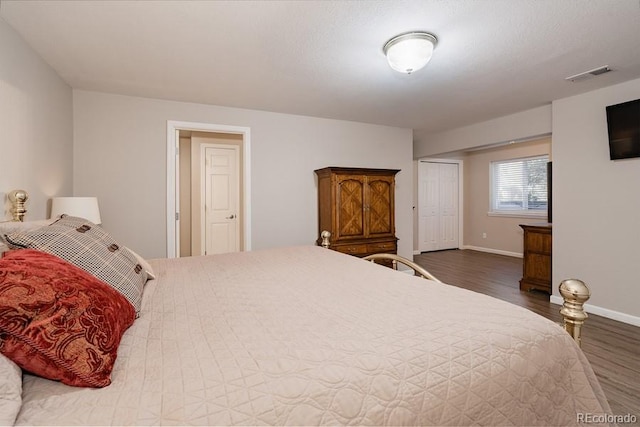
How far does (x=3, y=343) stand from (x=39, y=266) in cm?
23

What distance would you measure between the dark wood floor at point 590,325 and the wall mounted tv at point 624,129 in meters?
1.69

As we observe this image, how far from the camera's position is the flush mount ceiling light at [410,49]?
2.05m

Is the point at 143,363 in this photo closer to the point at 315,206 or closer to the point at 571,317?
the point at 571,317

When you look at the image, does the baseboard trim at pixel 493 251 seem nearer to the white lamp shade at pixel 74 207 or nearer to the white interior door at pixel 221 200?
the white interior door at pixel 221 200

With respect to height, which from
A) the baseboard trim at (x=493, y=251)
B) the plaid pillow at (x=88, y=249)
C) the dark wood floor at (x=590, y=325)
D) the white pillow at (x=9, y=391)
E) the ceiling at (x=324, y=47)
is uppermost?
the ceiling at (x=324, y=47)

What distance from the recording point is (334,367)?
2.59ft

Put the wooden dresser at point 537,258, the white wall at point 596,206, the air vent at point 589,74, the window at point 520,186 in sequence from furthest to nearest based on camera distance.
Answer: the window at point 520,186 → the wooden dresser at point 537,258 → the white wall at point 596,206 → the air vent at point 589,74

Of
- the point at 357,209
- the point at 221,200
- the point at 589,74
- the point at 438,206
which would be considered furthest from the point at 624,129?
the point at 221,200

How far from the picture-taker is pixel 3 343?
0.69 meters

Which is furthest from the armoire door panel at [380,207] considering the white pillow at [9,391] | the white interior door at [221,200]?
the white pillow at [9,391]

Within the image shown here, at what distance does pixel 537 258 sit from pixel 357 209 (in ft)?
8.15

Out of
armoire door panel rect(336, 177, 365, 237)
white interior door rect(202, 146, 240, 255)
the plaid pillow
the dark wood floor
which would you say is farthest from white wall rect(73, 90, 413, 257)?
the plaid pillow

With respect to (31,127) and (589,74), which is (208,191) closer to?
(31,127)

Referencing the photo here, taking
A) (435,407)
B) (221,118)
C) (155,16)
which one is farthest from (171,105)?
(435,407)
